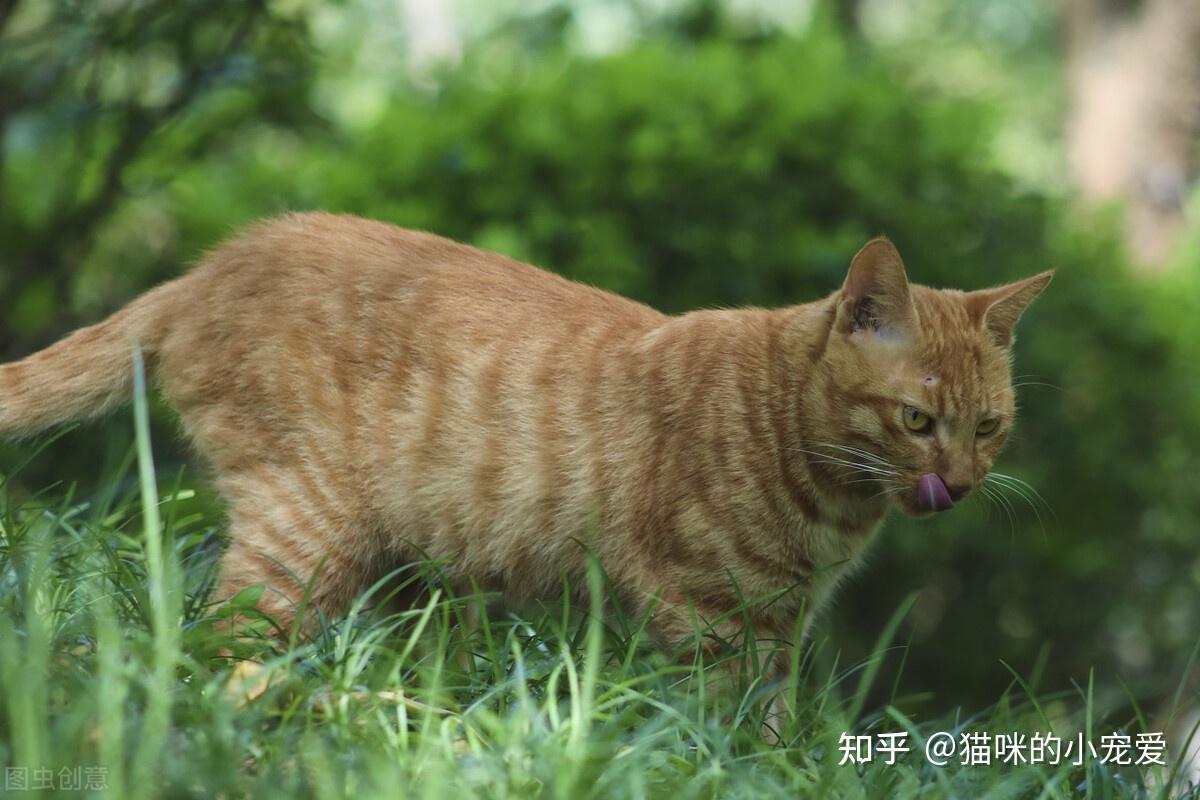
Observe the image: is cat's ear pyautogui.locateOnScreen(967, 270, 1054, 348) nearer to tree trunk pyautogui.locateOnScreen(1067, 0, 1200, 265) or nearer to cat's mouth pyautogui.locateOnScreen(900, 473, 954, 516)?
cat's mouth pyautogui.locateOnScreen(900, 473, 954, 516)

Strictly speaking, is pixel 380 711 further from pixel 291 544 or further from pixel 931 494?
pixel 931 494

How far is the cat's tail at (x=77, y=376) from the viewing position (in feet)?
10.9

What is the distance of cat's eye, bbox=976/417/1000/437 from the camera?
10.8 ft

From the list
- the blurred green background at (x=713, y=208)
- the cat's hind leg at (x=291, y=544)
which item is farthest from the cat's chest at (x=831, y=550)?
the blurred green background at (x=713, y=208)

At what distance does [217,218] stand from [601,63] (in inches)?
68.7

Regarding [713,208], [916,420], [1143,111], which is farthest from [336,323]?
[1143,111]

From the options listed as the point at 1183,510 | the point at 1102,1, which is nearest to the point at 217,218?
the point at 1183,510

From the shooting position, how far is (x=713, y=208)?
5.50m

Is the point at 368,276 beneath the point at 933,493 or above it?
above

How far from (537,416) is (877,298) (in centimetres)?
87

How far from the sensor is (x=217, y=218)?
582cm

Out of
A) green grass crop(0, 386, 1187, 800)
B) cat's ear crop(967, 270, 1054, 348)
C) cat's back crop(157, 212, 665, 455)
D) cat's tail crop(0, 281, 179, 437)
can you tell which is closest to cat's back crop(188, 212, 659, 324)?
cat's back crop(157, 212, 665, 455)

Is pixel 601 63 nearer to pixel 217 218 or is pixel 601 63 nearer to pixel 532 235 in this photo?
pixel 532 235

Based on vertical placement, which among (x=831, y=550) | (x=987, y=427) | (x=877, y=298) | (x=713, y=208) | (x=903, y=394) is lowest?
(x=831, y=550)
